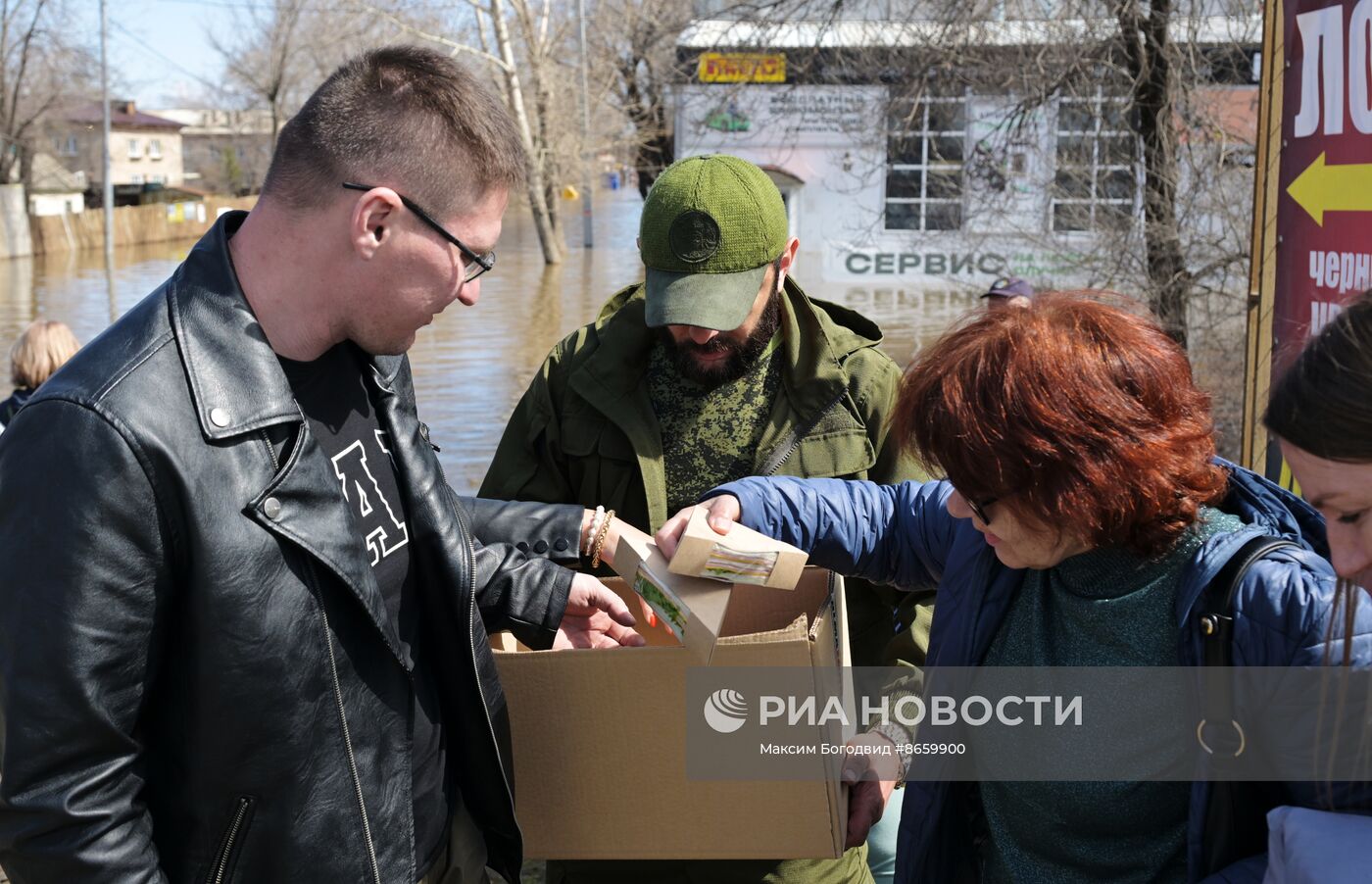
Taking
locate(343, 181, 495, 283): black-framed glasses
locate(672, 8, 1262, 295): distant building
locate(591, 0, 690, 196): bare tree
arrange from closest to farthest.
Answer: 1. locate(343, 181, 495, 283): black-framed glasses
2. locate(672, 8, 1262, 295): distant building
3. locate(591, 0, 690, 196): bare tree

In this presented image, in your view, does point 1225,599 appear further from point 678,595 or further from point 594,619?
point 594,619

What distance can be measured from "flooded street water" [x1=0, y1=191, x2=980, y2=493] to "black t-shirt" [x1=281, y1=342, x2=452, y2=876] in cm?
897

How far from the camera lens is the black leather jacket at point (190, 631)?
1586 millimetres

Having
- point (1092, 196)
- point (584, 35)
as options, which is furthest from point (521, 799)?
point (584, 35)

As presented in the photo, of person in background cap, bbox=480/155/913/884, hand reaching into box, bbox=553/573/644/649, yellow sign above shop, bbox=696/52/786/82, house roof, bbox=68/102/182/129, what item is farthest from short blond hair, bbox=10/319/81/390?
house roof, bbox=68/102/182/129

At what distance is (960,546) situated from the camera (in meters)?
2.18

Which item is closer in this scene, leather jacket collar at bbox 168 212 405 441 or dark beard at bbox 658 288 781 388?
leather jacket collar at bbox 168 212 405 441

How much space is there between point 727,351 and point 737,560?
0.96m

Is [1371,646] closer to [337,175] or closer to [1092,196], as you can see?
[337,175]

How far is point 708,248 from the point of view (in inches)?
110

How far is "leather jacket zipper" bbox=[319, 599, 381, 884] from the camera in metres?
1.81

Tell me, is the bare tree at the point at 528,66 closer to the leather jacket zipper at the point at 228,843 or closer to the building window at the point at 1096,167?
the building window at the point at 1096,167

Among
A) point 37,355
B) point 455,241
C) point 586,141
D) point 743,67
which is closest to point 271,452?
point 455,241

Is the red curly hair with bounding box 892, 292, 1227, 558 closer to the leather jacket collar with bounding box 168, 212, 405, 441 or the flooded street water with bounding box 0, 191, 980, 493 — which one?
the leather jacket collar with bounding box 168, 212, 405, 441
